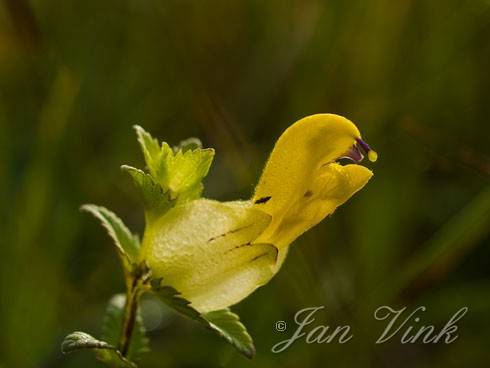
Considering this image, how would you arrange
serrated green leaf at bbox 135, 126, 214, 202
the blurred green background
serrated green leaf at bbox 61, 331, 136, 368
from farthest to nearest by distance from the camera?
the blurred green background → serrated green leaf at bbox 135, 126, 214, 202 → serrated green leaf at bbox 61, 331, 136, 368

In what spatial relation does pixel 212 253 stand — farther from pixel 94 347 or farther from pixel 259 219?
pixel 94 347

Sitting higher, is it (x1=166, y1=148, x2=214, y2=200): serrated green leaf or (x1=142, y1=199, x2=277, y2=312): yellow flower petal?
(x1=166, y1=148, x2=214, y2=200): serrated green leaf

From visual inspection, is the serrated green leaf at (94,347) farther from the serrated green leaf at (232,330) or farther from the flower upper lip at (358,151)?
the flower upper lip at (358,151)

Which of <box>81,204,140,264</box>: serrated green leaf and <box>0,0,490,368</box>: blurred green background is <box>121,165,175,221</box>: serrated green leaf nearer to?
<box>81,204,140,264</box>: serrated green leaf

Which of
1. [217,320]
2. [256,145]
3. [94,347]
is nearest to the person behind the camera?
[94,347]

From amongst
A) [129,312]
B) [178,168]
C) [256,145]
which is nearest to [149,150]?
[178,168]

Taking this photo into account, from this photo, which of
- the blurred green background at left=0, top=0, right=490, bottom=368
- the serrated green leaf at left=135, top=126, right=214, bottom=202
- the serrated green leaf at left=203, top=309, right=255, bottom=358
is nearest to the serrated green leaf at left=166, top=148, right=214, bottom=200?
the serrated green leaf at left=135, top=126, right=214, bottom=202

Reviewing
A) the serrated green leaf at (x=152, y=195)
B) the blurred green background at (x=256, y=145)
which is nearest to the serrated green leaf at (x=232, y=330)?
the serrated green leaf at (x=152, y=195)
